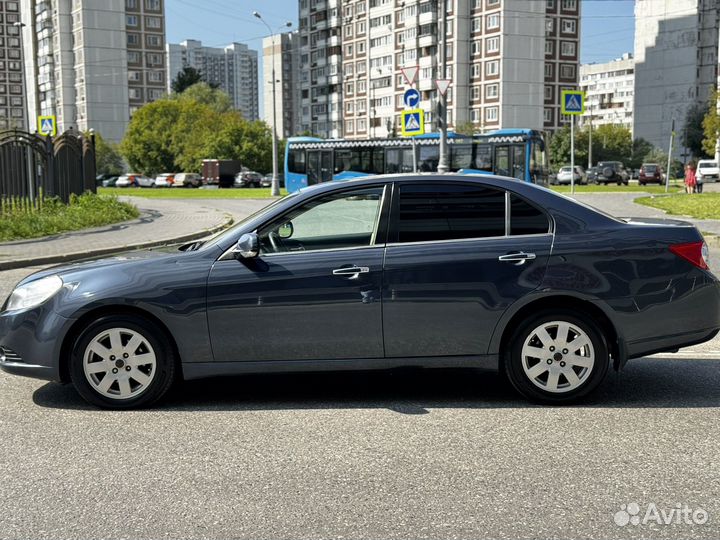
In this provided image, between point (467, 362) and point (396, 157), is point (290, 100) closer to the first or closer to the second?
point (396, 157)

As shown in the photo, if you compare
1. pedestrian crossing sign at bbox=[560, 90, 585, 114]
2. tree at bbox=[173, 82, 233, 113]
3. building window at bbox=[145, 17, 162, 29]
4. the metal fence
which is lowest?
the metal fence

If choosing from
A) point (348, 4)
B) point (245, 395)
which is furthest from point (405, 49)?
point (245, 395)

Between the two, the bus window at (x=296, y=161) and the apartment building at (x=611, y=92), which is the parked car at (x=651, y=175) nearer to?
the bus window at (x=296, y=161)

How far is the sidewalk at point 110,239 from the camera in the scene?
14.6 meters

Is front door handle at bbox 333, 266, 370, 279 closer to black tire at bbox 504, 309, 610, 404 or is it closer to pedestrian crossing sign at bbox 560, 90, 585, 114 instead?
black tire at bbox 504, 309, 610, 404

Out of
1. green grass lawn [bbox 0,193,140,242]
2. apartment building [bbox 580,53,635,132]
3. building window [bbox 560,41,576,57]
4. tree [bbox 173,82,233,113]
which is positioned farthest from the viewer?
apartment building [bbox 580,53,635,132]

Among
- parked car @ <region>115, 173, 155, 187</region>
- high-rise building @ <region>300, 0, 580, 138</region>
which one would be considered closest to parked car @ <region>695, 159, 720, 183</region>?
high-rise building @ <region>300, 0, 580, 138</region>

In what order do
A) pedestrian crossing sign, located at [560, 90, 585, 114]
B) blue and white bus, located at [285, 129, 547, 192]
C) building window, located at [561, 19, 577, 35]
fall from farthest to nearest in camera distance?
building window, located at [561, 19, 577, 35], blue and white bus, located at [285, 129, 547, 192], pedestrian crossing sign, located at [560, 90, 585, 114]

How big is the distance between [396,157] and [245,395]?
33.9 meters

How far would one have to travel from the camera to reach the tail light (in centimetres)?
535

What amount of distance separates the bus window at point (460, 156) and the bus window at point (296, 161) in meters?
8.58

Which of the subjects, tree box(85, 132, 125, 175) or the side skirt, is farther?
tree box(85, 132, 125, 175)

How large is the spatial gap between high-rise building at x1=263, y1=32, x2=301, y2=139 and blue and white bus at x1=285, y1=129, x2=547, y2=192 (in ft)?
307

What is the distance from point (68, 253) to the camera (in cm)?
1490
